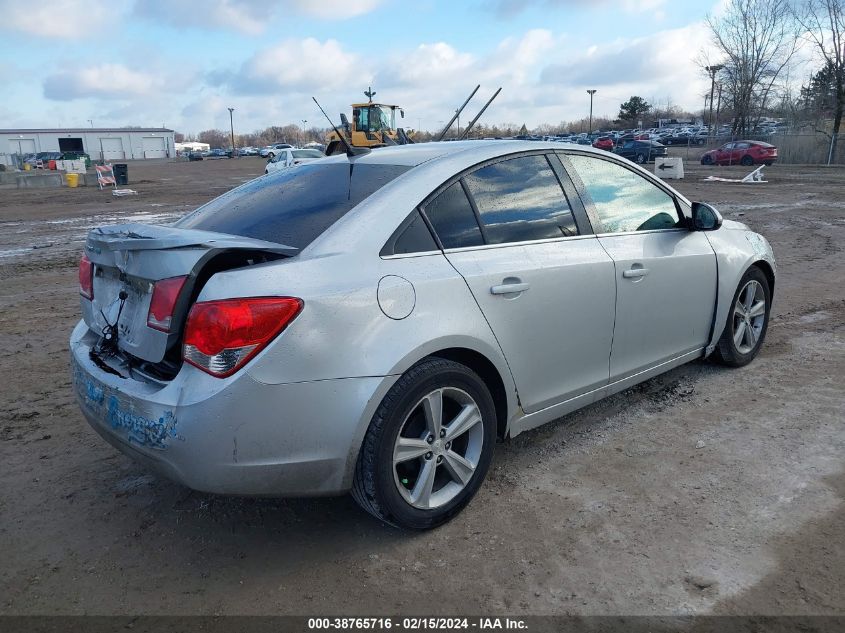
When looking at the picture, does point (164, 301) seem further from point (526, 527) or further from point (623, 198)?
point (623, 198)

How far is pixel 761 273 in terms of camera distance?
501 centimetres

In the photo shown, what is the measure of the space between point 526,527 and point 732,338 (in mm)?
2556

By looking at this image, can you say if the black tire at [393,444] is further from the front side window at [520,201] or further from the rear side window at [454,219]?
the front side window at [520,201]

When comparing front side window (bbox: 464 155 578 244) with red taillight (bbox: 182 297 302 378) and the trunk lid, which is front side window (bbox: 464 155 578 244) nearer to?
the trunk lid

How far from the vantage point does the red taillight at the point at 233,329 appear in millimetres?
2496

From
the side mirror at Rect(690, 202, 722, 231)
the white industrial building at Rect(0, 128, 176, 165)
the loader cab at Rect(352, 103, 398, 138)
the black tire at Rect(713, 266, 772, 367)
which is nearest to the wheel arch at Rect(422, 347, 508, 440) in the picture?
the side mirror at Rect(690, 202, 722, 231)

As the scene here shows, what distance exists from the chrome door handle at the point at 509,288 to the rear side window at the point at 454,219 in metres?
0.23

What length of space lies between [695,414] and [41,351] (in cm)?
511

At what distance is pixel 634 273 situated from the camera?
378 cm

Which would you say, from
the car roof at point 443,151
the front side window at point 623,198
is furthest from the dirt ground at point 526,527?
the car roof at point 443,151

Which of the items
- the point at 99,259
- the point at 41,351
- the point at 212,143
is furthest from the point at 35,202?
the point at 212,143

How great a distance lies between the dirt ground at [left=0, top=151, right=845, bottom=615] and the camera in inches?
102

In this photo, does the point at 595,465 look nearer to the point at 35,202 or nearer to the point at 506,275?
the point at 506,275

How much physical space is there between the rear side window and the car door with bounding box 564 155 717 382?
857mm
